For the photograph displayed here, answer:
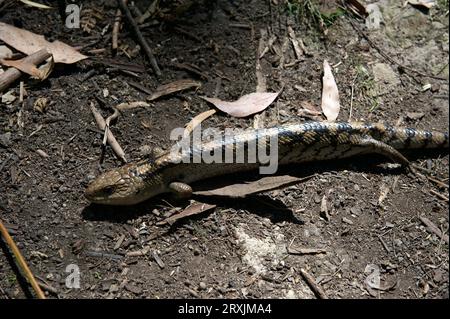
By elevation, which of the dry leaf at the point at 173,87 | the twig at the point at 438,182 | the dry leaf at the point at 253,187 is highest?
the dry leaf at the point at 173,87

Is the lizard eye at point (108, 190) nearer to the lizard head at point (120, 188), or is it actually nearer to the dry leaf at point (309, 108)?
the lizard head at point (120, 188)

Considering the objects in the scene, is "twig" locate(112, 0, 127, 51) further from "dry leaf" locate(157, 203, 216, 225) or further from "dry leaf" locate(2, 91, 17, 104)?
"dry leaf" locate(157, 203, 216, 225)

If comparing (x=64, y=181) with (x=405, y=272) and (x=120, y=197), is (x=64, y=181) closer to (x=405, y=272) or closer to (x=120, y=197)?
(x=120, y=197)

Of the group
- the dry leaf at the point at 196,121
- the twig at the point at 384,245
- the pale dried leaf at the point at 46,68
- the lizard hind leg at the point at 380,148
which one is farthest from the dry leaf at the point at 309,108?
the pale dried leaf at the point at 46,68

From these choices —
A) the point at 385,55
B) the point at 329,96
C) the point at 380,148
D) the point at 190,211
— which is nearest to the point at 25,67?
the point at 190,211

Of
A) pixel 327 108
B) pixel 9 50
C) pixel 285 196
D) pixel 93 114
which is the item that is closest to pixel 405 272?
pixel 285 196

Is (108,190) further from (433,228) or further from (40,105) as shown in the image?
(433,228)
